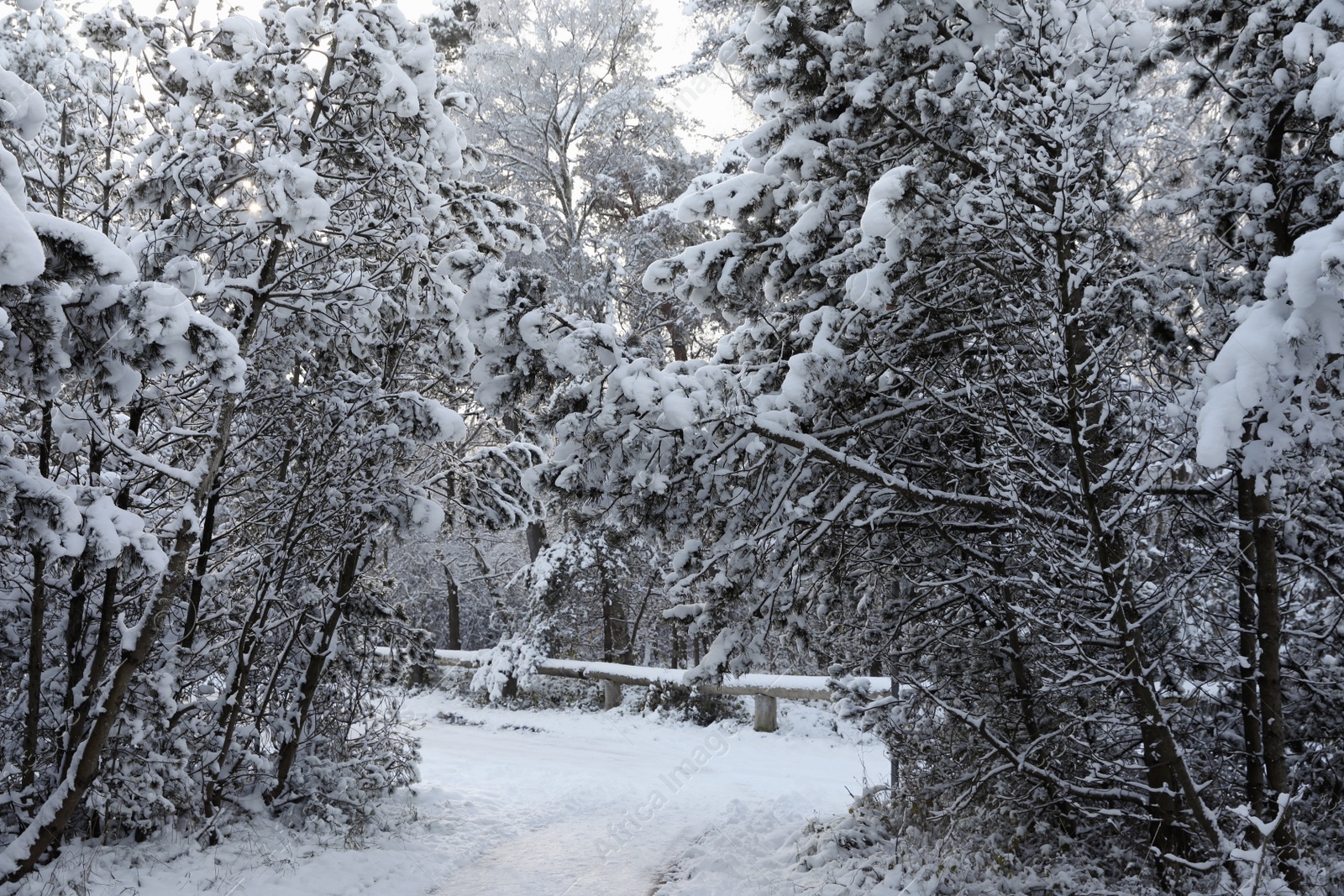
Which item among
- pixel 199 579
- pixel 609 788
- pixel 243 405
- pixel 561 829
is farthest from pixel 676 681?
pixel 243 405

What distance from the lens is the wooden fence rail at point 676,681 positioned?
40.5 feet

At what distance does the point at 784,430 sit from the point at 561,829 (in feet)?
17.7

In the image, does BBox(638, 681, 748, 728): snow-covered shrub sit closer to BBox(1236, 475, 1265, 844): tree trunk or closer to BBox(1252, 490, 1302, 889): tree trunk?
BBox(1236, 475, 1265, 844): tree trunk

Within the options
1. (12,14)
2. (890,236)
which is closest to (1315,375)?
(890,236)

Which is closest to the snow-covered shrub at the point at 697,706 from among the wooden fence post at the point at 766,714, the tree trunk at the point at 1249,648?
the wooden fence post at the point at 766,714

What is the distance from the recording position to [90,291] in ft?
11.9

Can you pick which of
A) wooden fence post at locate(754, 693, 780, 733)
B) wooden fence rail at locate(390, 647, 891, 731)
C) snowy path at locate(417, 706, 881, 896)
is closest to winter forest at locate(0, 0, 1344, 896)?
snowy path at locate(417, 706, 881, 896)

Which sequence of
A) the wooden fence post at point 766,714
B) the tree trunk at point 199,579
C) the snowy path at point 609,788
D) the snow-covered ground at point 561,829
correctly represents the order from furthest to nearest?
the wooden fence post at point 766,714
the snowy path at point 609,788
the tree trunk at point 199,579
the snow-covered ground at point 561,829

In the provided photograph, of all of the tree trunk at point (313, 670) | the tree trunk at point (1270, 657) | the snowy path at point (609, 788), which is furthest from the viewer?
the tree trunk at point (313, 670)

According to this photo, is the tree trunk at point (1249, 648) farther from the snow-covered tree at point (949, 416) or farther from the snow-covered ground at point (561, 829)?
the snow-covered ground at point (561, 829)

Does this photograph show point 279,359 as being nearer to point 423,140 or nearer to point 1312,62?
point 423,140

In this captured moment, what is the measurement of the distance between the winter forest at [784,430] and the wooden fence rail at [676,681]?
12.5ft

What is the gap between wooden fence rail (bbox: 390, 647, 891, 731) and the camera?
1236 centimetres

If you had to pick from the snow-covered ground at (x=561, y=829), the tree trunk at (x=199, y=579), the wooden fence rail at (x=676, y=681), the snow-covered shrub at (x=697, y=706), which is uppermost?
the tree trunk at (x=199, y=579)
